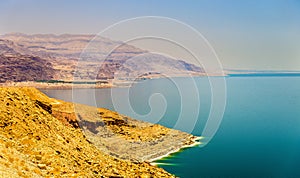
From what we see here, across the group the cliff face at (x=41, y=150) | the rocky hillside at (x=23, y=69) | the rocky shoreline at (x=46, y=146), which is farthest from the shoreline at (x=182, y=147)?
the rocky hillside at (x=23, y=69)

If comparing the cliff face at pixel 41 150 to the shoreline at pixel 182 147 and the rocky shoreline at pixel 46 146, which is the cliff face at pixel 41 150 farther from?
the shoreline at pixel 182 147

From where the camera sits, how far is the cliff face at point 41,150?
1194cm

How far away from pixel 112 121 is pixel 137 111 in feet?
77.9

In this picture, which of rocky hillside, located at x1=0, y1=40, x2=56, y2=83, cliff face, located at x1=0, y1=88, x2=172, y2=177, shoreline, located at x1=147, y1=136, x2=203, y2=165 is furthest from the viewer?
rocky hillside, located at x1=0, y1=40, x2=56, y2=83

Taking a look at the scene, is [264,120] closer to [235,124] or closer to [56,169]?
[235,124]

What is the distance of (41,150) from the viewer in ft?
44.7

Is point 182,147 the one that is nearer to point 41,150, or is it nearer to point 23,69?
point 41,150

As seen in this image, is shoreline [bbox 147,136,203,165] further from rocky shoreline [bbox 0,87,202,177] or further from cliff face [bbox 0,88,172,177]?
cliff face [bbox 0,88,172,177]

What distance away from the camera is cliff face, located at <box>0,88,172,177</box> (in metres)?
11.9

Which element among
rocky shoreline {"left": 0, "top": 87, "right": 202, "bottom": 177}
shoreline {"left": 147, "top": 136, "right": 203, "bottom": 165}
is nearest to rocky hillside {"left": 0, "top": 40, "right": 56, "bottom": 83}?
shoreline {"left": 147, "top": 136, "right": 203, "bottom": 165}

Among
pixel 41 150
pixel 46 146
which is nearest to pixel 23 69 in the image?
pixel 46 146

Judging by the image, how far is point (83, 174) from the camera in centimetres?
1362

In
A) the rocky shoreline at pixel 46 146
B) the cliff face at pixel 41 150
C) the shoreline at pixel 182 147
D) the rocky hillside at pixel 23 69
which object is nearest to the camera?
the cliff face at pixel 41 150

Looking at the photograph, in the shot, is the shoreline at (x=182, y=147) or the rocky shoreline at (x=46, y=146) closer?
the rocky shoreline at (x=46, y=146)
